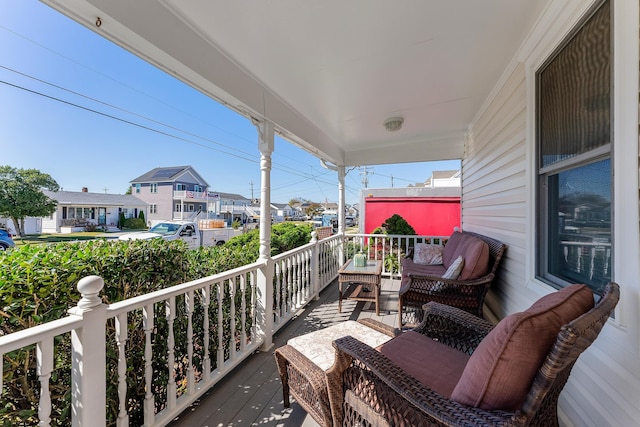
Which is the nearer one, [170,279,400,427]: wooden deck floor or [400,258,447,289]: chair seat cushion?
[170,279,400,427]: wooden deck floor

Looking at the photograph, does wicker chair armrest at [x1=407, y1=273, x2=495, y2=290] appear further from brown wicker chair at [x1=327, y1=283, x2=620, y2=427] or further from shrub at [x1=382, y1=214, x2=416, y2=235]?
shrub at [x1=382, y1=214, x2=416, y2=235]

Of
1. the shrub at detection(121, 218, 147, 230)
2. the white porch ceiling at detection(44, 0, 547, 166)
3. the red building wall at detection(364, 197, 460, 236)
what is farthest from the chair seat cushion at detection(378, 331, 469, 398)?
the red building wall at detection(364, 197, 460, 236)

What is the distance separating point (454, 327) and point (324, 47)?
242 centimetres

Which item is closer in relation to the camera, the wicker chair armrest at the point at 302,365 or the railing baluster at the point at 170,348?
the wicker chair armrest at the point at 302,365

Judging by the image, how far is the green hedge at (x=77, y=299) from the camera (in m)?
1.26

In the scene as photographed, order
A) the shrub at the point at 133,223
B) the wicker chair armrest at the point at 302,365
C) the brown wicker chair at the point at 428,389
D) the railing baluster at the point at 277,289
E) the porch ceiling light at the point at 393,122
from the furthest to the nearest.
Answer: the porch ceiling light at the point at 393,122 → the railing baluster at the point at 277,289 → the shrub at the point at 133,223 → the wicker chair armrest at the point at 302,365 → the brown wicker chair at the point at 428,389

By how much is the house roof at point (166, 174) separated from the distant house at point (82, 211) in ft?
8.41

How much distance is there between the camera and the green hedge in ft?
4.12

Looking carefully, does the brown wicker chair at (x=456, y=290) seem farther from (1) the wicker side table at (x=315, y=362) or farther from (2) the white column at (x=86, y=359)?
(2) the white column at (x=86, y=359)

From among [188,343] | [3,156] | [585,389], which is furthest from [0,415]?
[585,389]

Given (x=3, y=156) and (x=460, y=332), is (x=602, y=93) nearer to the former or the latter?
(x=460, y=332)

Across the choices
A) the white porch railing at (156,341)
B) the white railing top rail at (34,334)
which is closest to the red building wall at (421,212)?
the white porch railing at (156,341)

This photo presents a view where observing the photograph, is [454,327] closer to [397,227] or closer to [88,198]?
[88,198]

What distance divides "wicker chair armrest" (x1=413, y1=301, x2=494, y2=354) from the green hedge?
1.80 meters
